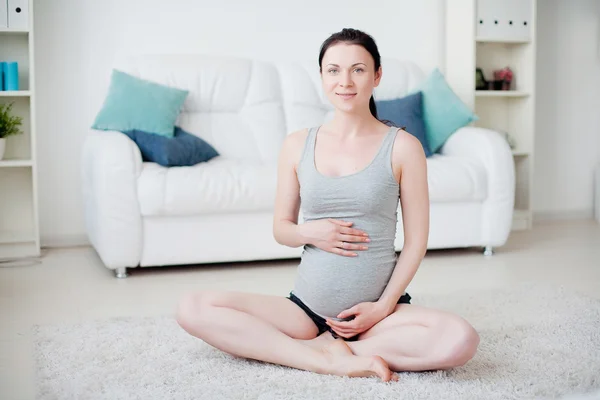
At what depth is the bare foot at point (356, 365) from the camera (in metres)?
1.93

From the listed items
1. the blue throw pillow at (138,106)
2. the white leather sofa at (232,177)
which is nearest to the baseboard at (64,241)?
the white leather sofa at (232,177)

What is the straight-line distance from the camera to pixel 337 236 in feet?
6.47

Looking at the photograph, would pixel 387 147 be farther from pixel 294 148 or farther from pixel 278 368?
pixel 278 368

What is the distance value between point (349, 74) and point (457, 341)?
695mm

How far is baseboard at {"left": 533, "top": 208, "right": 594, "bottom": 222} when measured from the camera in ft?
17.1

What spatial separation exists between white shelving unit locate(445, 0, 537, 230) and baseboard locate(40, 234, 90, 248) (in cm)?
231

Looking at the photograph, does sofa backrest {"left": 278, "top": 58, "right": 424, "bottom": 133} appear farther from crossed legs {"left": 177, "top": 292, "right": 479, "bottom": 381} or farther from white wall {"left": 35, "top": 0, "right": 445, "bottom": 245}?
crossed legs {"left": 177, "top": 292, "right": 479, "bottom": 381}

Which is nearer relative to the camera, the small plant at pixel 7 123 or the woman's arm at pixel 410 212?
the woman's arm at pixel 410 212

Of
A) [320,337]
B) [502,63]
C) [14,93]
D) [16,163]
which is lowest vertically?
[320,337]

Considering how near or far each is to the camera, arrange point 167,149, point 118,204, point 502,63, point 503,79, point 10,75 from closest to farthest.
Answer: point 118,204, point 167,149, point 10,75, point 503,79, point 502,63

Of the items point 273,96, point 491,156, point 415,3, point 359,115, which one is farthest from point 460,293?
point 415,3

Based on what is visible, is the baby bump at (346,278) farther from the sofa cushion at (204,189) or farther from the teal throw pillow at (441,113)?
the teal throw pillow at (441,113)

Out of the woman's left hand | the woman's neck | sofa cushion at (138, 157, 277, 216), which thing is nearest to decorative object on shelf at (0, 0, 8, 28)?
sofa cushion at (138, 157, 277, 216)

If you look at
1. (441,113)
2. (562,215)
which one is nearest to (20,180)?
(441,113)
